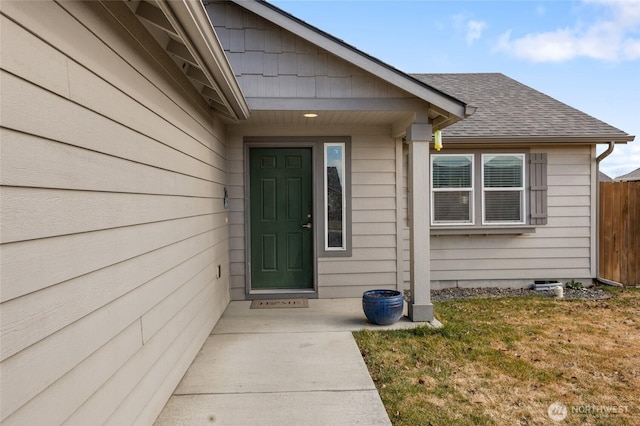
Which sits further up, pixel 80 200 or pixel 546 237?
pixel 80 200

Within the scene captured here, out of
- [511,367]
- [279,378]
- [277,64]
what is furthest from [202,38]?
[511,367]

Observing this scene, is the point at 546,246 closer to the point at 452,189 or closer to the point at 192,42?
the point at 452,189

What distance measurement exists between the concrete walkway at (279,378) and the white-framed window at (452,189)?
2.38 meters

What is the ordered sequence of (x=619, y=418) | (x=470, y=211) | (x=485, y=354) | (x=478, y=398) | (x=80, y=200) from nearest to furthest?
(x=80, y=200) < (x=619, y=418) < (x=478, y=398) < (x=485, y=354) < (x=470, y=211)

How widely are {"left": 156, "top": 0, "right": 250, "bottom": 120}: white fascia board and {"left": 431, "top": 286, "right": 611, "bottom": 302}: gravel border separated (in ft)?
14.6

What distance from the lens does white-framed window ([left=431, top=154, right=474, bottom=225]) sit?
22.4 ft

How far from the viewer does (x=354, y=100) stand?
4836mm

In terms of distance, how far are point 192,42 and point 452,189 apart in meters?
5.12

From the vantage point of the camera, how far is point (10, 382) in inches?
51.3

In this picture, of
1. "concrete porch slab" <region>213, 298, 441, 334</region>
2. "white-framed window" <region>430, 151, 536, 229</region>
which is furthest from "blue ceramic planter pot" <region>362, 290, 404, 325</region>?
"white-framed window" <region>430, 151, 536, 229</region>

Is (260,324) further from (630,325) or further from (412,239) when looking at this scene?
(630,325)

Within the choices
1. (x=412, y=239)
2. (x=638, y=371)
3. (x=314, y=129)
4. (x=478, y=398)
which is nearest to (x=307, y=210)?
(x=314, y=129)

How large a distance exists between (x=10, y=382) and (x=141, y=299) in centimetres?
116

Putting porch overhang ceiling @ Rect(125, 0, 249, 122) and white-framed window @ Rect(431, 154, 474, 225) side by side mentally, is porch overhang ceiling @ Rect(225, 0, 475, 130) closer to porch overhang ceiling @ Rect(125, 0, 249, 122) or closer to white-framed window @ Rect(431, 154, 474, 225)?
porch overhang ceiling @ Rect(125, 0, 249, 122)
